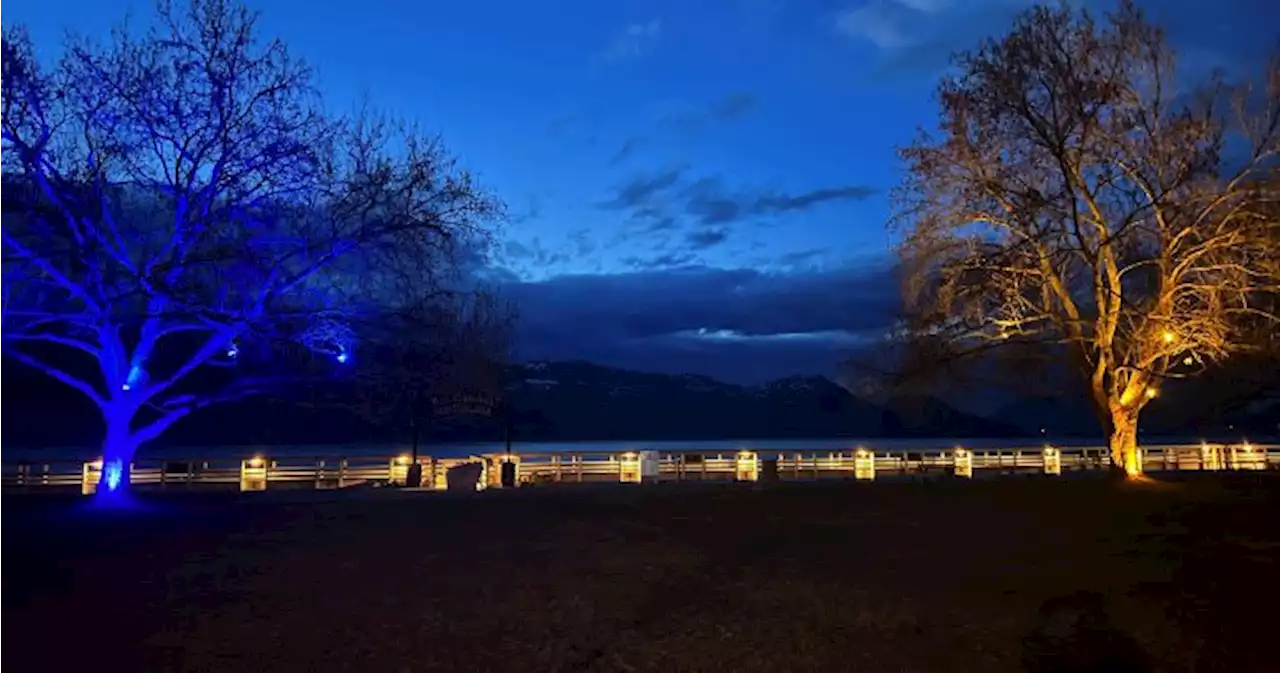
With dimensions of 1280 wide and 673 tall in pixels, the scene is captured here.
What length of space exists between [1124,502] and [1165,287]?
24.3 ft

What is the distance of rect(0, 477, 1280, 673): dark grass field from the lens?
931 cm

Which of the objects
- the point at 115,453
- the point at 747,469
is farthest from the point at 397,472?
the point at 115,453

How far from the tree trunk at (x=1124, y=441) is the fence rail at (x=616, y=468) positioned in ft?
32.3

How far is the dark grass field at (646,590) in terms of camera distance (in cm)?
931

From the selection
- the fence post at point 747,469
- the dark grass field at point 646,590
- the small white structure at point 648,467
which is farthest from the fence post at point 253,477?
the fence post at point 747,469

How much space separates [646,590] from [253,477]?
85.5ft

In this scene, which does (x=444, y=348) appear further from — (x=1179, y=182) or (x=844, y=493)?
(x=1179, y=182)

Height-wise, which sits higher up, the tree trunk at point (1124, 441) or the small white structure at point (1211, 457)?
the tree trunk at point (1124, 441)

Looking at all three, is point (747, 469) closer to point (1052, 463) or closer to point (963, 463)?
point (963, 463)

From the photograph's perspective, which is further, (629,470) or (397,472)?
(629,470)

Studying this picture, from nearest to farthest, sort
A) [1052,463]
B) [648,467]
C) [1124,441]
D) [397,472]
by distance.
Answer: [1124,441], [397,472], [648,467], [1052,463]

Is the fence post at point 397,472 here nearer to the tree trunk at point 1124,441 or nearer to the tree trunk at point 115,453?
the tree trunk at point 115,453

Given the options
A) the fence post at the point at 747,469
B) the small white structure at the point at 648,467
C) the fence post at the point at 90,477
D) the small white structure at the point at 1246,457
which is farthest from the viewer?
the small white structure at the point at 1246,457

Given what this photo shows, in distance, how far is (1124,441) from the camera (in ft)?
102
